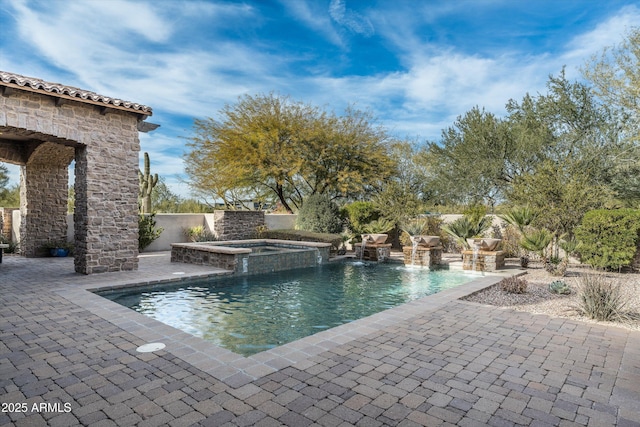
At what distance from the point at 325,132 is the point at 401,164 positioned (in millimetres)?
5795

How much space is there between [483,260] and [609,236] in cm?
312

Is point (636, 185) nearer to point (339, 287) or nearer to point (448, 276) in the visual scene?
point (448, 276)

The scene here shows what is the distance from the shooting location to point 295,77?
17.7 meters

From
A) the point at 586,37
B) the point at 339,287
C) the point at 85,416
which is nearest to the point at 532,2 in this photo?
the point at 586,37

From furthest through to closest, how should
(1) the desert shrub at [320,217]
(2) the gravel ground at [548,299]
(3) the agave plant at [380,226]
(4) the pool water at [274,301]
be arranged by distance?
(1) the desert shrub at [320,217]
(3) the agave plant at [380,226]
(2) the gravel ground at [548,299]
(4) the pool water at [274,301]

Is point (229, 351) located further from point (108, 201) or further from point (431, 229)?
point (431, 229)

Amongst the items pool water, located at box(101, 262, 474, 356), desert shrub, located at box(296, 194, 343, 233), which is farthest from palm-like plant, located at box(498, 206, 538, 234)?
desert shrub, located at box(296, 194, 343, 233)

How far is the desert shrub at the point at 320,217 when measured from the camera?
15.5 meters

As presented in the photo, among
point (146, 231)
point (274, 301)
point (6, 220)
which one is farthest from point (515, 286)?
point (6, 220)

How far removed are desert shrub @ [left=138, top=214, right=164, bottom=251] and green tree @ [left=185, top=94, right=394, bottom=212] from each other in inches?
219

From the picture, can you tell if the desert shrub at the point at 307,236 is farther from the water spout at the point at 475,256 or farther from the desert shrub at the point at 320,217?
the water spout at the point at 475,256

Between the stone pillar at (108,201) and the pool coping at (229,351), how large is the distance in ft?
6.61

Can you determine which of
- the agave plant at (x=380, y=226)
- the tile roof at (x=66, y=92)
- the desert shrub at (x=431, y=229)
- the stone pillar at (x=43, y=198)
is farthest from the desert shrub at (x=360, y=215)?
the stone pillar at (x=43, y=198)

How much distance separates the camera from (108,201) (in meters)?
8.85
